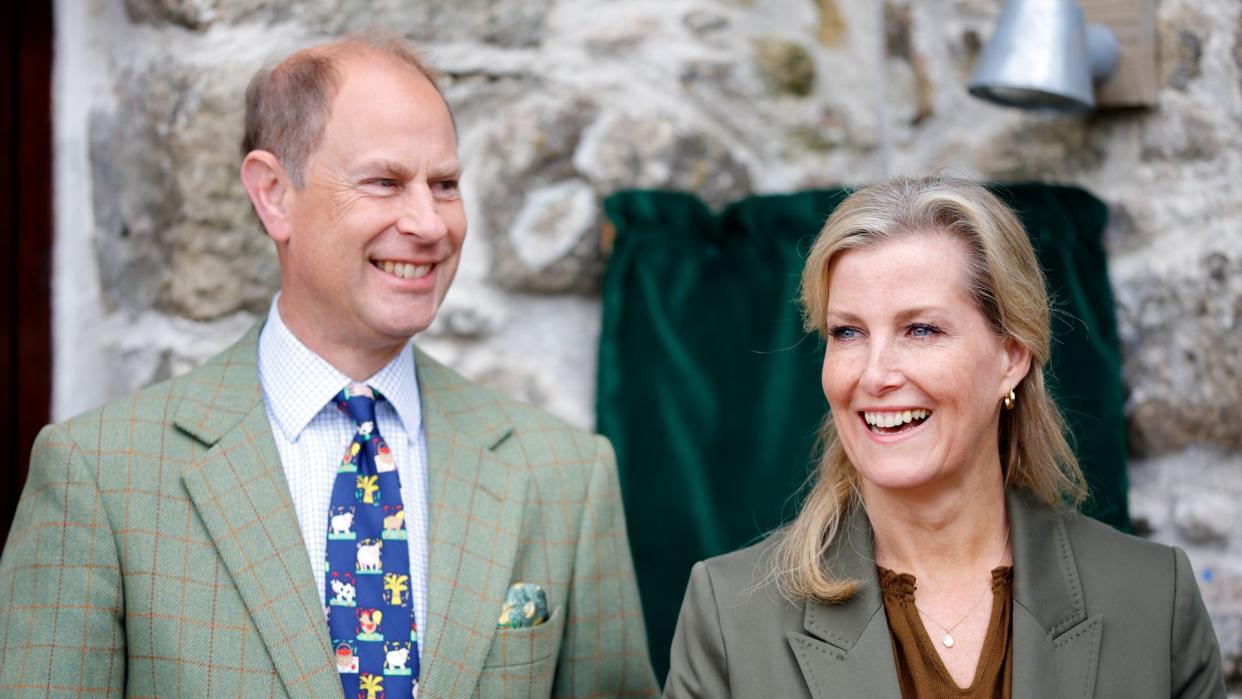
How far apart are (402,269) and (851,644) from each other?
0.79m

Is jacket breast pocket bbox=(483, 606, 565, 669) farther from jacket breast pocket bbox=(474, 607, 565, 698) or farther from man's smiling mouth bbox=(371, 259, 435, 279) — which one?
man's smiling mouth bbox=(371, 259, 435, 279)

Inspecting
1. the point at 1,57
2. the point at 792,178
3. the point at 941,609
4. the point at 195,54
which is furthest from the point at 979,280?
the point at 1,57

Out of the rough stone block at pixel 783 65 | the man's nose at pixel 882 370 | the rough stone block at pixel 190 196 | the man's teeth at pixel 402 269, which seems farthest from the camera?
the rough stone block at pixel 783 65

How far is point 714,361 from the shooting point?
8.32 feet

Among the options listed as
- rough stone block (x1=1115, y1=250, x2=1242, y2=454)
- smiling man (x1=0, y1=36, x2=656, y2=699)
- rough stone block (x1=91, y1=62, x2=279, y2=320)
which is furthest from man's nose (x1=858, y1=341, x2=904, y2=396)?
rough stone block (x1=91, y1=62, x2=279, y2=320)

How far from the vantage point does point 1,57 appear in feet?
8.06

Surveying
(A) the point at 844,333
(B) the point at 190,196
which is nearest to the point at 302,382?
(B) the point at 190,196

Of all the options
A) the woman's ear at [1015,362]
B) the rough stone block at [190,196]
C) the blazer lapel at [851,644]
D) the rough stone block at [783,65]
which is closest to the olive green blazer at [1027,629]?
the blazer lapel at [851,644]

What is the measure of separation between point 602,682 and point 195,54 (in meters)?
1.27

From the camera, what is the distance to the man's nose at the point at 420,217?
6.28 feet

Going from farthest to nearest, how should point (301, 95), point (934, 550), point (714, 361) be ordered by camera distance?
point (714, 361) → point (301, 95) → point (934, 550)

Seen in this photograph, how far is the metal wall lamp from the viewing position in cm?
237

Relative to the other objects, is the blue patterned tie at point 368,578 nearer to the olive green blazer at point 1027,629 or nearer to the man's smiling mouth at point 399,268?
the man's smiling mouth at point 399,268

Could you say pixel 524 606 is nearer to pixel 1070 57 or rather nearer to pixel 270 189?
pixel 270 189
